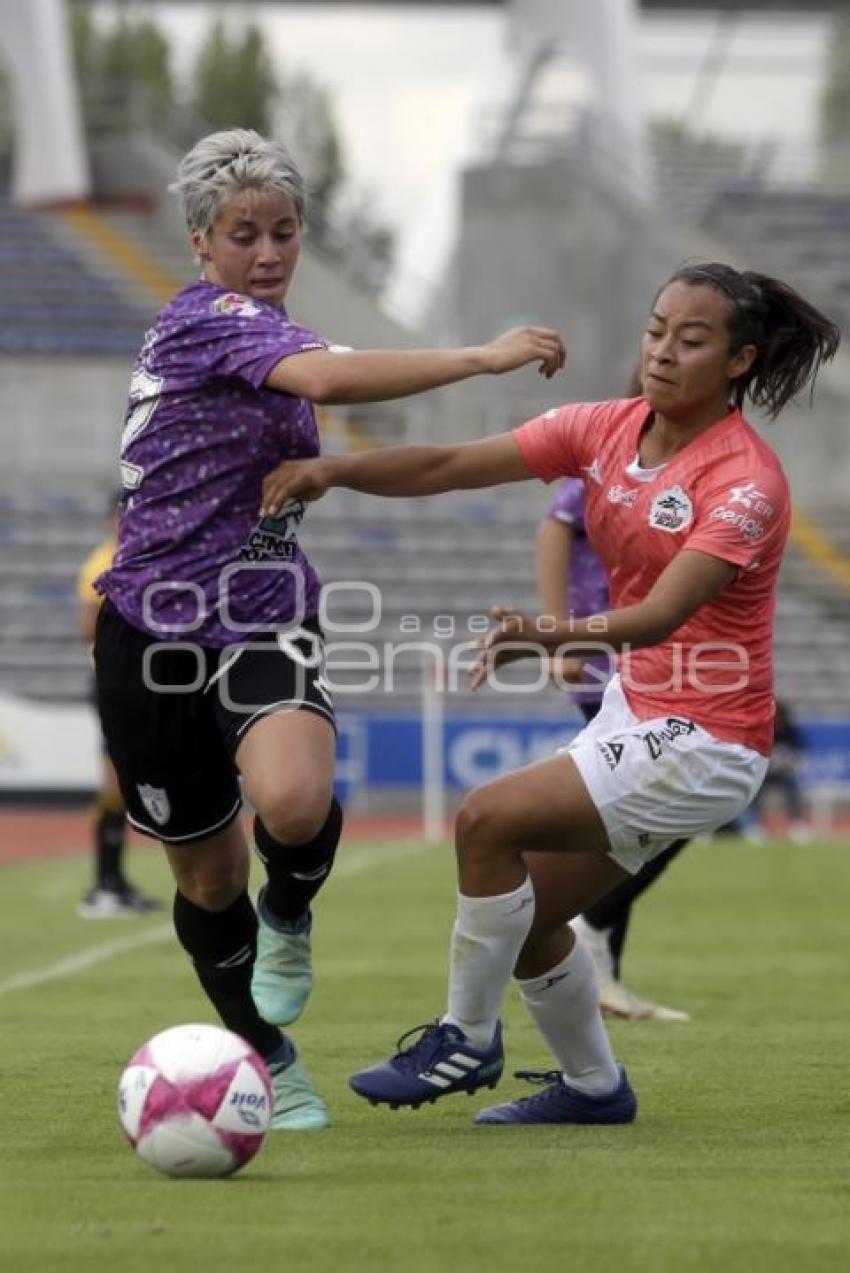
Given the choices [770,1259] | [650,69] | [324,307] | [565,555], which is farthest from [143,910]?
[650,69]

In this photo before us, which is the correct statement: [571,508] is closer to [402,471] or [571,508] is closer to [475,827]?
[402,471]

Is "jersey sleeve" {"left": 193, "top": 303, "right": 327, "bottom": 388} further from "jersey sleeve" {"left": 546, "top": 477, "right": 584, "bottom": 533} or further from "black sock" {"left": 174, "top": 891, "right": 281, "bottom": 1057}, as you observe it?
"jersey sleeve" {"left": 546, "top": 477, "right": 584, "bottom": 533}

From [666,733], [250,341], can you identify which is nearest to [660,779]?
[666,733]

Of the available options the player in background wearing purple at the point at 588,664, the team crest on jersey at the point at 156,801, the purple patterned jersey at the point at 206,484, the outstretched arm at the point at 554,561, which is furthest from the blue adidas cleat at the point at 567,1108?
the outstretched arm at the point at 554,561

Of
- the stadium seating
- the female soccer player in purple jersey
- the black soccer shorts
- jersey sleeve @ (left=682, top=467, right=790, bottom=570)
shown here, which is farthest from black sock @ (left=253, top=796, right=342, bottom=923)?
the stadium seating

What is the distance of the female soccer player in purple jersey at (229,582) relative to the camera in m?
5.75

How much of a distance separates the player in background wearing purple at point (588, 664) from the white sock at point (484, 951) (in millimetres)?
2436

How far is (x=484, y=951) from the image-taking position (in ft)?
19.2

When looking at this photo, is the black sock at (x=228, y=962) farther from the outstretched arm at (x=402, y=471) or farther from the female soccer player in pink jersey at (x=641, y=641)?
the outstretched arm at (x=402, y=471)

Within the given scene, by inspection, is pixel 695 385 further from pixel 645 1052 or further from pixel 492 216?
pixel 492 216

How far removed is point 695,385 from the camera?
577 cm

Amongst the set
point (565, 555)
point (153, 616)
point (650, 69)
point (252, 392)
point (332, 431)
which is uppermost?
point (252, 392)

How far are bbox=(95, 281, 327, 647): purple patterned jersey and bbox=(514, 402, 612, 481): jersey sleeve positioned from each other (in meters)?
0.52

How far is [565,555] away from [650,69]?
30756mm
